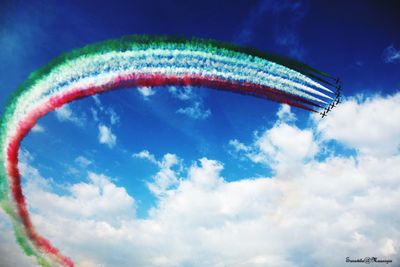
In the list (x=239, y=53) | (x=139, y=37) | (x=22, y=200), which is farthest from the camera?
(x=22, y=200)

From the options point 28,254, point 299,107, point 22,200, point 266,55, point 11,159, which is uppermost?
point 266,55

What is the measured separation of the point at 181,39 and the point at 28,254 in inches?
1181

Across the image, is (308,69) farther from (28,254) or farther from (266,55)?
(28,254)

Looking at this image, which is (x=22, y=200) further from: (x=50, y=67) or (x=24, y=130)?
(x=50, y=67)

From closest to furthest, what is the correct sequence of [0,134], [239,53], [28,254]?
[239,53] → [0,134] → [28,254]

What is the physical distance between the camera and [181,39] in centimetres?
Result: 2548

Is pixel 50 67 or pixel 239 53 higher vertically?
pixel 239 53

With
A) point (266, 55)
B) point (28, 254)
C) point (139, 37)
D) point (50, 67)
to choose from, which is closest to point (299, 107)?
point (266, 55)

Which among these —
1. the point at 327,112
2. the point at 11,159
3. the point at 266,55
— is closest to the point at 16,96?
the point at 11,159

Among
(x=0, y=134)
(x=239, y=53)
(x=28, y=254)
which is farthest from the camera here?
(x=28, y=254)

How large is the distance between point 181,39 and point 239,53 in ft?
17.6

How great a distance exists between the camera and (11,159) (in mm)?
30484

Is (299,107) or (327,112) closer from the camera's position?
(299,107)

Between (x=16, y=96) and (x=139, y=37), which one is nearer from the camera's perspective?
(x=139, y=37)
